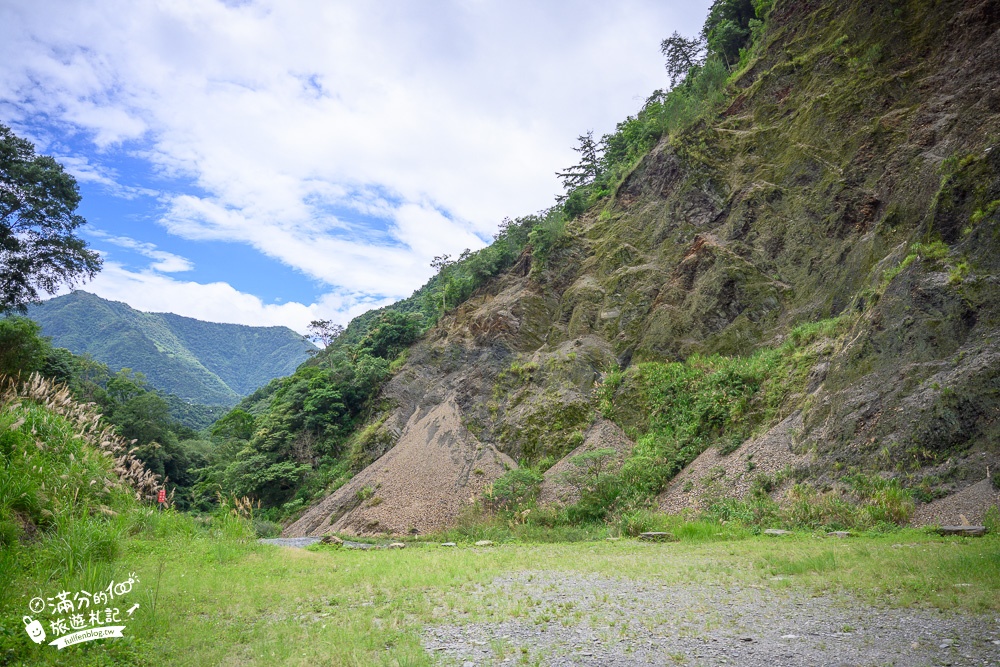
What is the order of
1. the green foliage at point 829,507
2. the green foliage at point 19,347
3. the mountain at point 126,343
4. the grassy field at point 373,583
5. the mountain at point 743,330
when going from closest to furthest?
the grassy field at point 373,583 < the green foliage at point 829,507 < the mountain at point 743,330 < the green foliage at point 19,347 < the mountain at point 126,343

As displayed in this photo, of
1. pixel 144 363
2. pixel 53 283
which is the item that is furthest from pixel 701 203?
pixel 144 363

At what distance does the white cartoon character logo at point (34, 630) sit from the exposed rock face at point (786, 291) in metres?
16.3

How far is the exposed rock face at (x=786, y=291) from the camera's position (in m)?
14.1

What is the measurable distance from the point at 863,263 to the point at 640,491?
13745 millimetres

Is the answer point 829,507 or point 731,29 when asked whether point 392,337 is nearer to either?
point 829,507

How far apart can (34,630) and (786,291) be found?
27.0m

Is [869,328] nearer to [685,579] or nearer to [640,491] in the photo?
[640,491]

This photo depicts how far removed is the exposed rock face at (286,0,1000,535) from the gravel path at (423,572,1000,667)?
8.72 metres

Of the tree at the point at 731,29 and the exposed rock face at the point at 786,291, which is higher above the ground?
the tree at the point at 731,29

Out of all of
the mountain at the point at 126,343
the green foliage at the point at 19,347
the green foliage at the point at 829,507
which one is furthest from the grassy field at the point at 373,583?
the mountain at the point at 126,343

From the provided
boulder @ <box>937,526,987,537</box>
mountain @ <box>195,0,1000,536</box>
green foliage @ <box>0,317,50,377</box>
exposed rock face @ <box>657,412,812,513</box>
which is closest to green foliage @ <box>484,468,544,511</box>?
mountain @ <box>195,0,1000,536</box>

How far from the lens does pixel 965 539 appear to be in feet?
30.6

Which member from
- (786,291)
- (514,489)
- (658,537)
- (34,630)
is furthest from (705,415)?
(34,630)

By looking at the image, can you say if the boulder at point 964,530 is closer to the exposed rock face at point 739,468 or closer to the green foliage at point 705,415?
the exposed rock face at point 739,468
